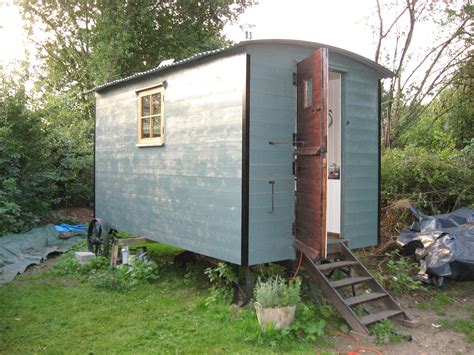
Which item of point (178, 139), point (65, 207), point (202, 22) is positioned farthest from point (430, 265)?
point (202, 22)

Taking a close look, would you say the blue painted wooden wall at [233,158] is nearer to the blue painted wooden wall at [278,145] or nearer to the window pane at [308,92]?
the blue painted wooden wall at [278,145]

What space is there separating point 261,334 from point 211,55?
3327mm

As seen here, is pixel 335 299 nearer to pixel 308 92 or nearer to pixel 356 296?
pixel 356 296

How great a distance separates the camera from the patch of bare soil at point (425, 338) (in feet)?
13.9

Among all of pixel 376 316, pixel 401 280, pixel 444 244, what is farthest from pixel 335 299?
pixel 444 244

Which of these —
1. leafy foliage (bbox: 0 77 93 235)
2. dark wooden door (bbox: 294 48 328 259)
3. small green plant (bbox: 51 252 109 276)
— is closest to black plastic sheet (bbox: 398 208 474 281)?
dark wooden door (bbox: 294 48 328 259)

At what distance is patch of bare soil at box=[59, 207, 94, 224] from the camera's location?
11969mm

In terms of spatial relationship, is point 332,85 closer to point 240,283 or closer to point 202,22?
point 240,283

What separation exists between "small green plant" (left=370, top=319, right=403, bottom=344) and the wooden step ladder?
0.07 meters

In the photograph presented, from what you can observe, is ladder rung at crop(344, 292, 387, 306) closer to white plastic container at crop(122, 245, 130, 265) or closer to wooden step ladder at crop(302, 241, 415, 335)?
wooden step ladder at crop(302, 241, 415, 335)

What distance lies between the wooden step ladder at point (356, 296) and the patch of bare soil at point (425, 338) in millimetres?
167

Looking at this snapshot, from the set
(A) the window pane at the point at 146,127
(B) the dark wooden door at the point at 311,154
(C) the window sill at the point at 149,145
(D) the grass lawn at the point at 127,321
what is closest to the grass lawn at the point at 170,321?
(D) the grass lawn at the point at 127,321

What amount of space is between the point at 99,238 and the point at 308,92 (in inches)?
200

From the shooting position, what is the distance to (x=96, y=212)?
868 cm
